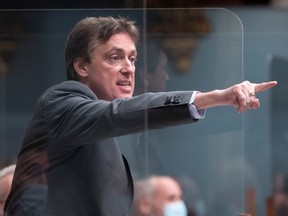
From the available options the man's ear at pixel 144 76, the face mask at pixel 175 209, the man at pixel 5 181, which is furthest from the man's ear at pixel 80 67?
the face mask at pixel 175 209

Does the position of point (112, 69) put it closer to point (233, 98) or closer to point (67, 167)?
point (67, 167)

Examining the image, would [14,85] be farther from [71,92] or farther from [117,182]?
[117,182]

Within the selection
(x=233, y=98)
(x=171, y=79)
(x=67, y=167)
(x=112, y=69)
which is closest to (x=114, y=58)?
(x=112, y=69)

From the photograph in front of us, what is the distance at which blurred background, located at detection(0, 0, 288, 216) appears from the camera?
2172mm

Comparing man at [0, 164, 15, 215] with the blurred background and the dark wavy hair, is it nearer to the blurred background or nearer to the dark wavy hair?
the blurred background

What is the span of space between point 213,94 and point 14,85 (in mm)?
539

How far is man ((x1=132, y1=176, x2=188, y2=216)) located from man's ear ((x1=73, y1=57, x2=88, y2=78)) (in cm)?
29

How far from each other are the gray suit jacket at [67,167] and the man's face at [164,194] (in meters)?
0.07

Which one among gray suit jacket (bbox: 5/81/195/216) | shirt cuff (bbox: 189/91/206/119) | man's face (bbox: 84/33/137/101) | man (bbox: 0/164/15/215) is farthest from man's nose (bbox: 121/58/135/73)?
man (bbox: 0/164/15/215)

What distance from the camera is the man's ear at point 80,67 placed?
2.12 meters

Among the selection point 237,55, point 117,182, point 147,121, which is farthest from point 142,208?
point 237,55

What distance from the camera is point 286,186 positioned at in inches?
104

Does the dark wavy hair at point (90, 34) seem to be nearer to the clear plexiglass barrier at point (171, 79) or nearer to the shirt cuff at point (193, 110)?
the clear plexiglass barrier at point (171, 79)

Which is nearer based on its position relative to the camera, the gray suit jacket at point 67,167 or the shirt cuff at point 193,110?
the shirt cuff at point 193,110
